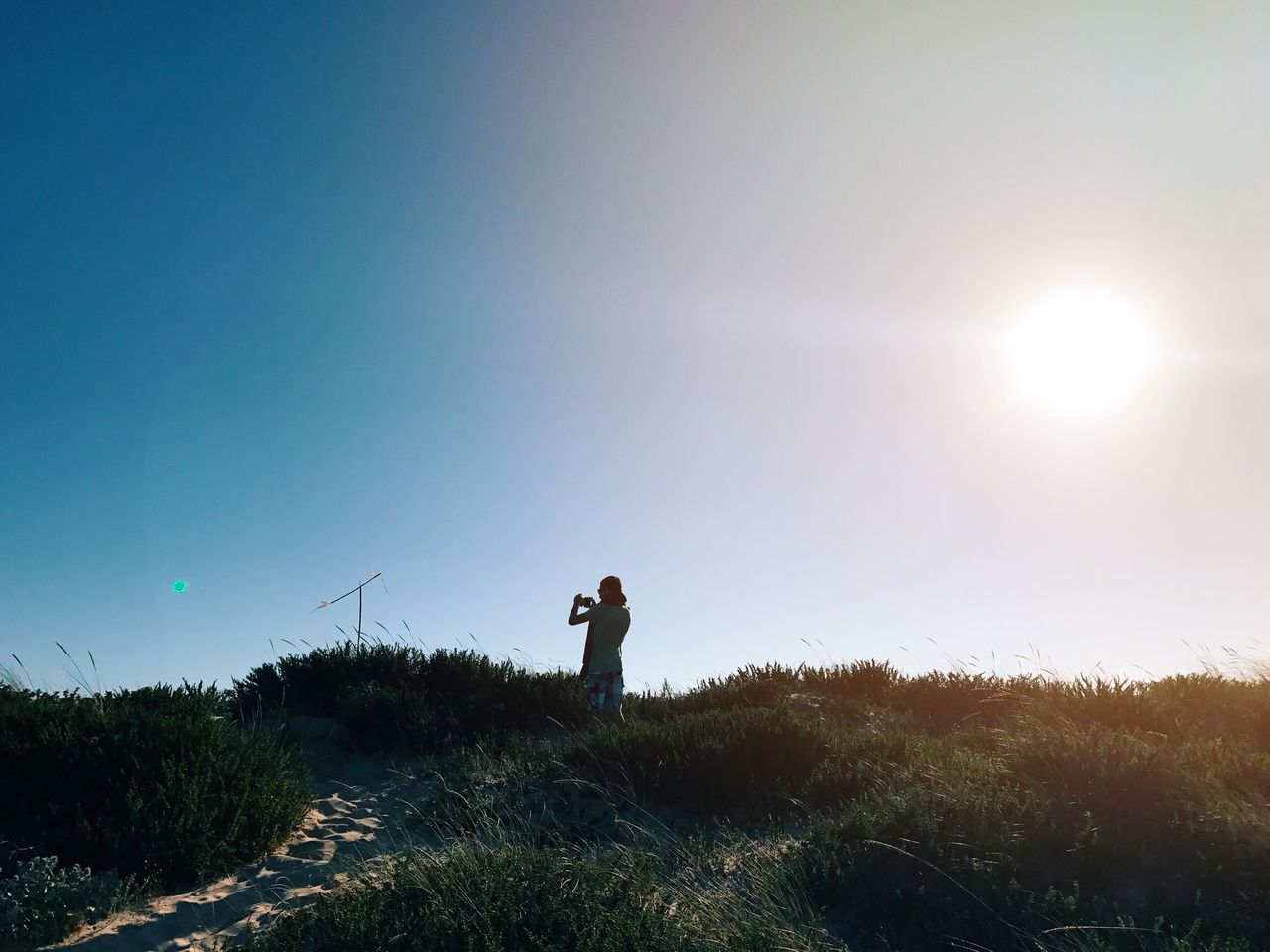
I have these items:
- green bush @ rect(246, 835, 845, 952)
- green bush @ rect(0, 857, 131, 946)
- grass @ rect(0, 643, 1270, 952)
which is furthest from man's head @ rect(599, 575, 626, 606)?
green bush @ rect(0, 857, 131, 946)

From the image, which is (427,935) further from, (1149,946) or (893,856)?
(1149,946)

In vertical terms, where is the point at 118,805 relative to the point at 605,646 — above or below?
below

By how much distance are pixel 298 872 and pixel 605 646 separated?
4862mm

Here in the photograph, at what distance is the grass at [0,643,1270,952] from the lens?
4.14m

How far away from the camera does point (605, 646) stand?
1018cm

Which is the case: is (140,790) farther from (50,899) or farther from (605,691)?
(605,691)

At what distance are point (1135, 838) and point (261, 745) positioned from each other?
22.1ft

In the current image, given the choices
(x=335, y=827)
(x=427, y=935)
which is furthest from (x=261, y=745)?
(x=427, y=935)

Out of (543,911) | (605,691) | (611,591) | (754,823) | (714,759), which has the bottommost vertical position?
(754,823)

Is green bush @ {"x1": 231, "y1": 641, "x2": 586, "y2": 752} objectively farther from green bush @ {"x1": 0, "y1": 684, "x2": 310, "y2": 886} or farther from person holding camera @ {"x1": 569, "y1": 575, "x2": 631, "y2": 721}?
green bush @ {"x1": 0, "y1": 684, "x2": 310, "y2": 886}

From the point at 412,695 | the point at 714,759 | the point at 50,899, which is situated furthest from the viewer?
the point at 412,695

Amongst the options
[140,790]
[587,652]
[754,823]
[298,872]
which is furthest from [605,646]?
[140,790]

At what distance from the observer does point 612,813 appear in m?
6.95

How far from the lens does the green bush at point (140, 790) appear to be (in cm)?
546
